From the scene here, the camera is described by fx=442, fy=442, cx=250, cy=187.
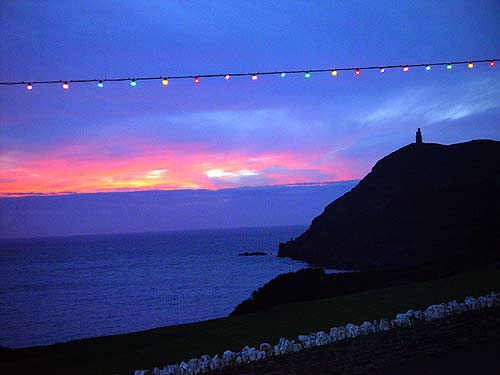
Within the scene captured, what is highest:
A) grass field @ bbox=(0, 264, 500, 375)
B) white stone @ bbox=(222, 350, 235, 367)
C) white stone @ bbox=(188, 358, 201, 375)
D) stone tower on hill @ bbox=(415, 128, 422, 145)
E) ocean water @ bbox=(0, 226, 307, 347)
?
stone tower on hill @ bbox=(415, 128, 422, 145)

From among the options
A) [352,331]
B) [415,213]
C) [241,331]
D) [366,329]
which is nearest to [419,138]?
[415,213]

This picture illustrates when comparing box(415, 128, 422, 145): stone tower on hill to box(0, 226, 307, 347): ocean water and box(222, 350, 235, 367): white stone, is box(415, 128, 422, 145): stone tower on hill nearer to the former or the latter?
box(0, 226, 307, 347): ocean water

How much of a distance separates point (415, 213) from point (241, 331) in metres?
82.1

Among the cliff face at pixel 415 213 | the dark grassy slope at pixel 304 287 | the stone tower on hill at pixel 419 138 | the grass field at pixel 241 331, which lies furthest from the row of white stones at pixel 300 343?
the stone tower on hill at pixel 419 138

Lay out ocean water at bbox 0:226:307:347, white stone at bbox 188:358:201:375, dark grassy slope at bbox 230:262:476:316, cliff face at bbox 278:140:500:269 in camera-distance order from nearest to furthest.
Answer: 1. white stone at bbox 188:358:201:375
2. dark grassy slope at bbox 230:262:476:316
3. ocean water at bbox 0:226:307:347
4. cliff face at bbox 278:140:500:269

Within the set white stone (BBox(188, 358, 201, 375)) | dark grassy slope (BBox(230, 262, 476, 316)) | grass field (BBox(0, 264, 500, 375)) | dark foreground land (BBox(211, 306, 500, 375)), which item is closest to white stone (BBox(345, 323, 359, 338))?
dark foreground land (BBox(211, 306, 500, 375))

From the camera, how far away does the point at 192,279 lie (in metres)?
66.9

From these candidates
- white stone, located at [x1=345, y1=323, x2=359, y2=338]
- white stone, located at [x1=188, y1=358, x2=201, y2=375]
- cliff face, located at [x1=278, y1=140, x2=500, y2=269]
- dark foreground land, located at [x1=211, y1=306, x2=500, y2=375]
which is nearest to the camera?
dark foreground land, located at [x1=211, y1=306, x2=500, y2=375]

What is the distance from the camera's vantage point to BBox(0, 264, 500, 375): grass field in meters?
10.5

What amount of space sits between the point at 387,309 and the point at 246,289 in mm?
42844

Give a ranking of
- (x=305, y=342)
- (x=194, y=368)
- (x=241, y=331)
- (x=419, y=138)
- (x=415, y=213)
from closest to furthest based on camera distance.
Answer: (x=194, y=368)
(x=305, y=342)
(x=241, y=331)
(x=415, y=213)
(x=419, y=138)

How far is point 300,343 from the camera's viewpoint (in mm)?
8352

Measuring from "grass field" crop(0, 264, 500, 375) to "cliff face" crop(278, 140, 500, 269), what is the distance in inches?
1896

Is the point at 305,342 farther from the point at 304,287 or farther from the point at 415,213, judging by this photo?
the point at 415,213
